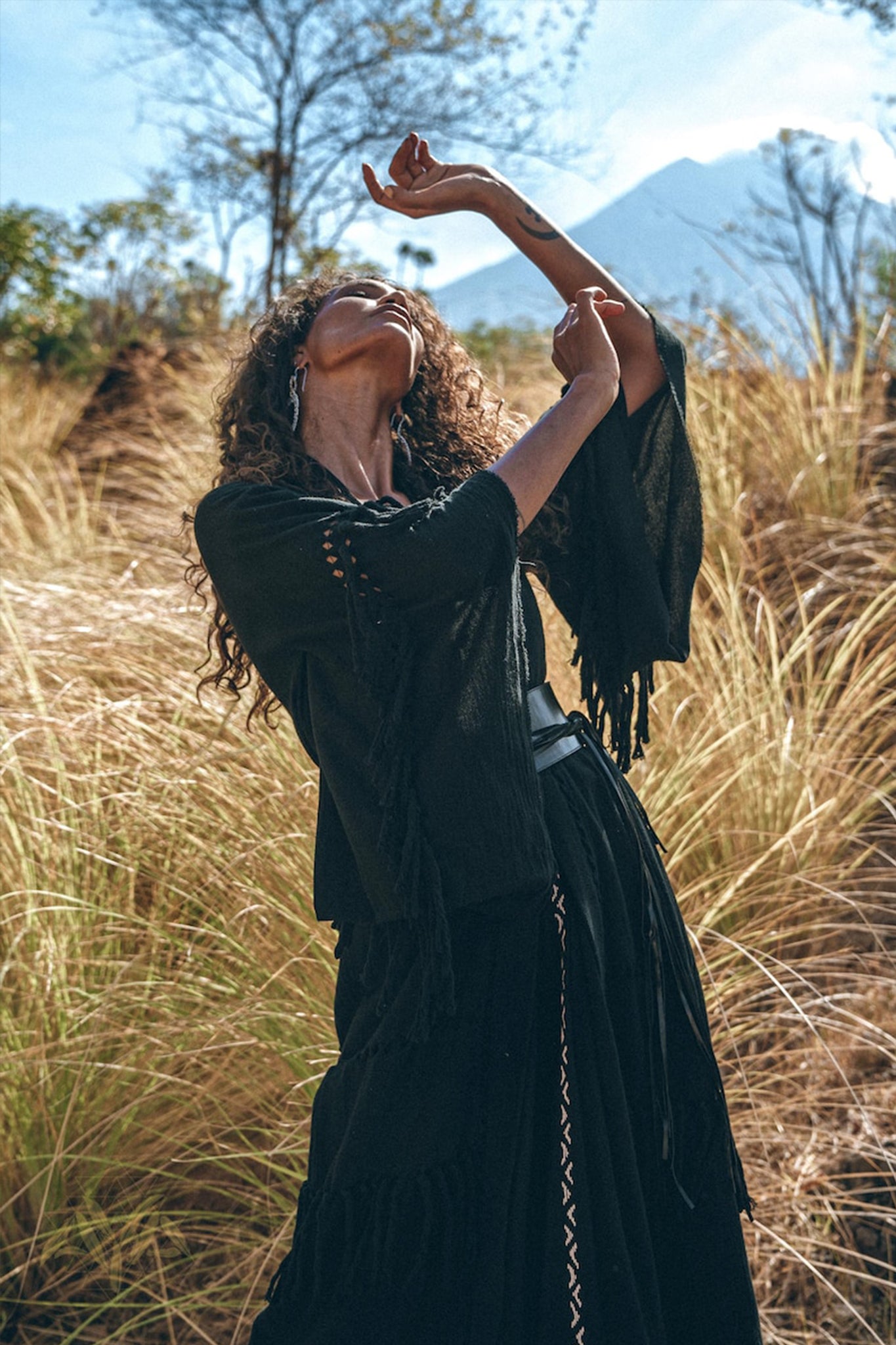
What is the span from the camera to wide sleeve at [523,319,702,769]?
1831 mm

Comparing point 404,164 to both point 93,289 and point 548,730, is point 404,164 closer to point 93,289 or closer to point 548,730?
point 548,730

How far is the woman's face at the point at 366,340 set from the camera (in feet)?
5.77

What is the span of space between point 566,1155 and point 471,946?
0.28 metres

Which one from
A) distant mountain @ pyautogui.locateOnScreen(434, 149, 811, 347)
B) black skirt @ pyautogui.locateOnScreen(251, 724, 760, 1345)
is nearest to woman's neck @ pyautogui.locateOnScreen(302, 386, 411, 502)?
black skirt @ pyautogui.locateOnScreen(251, 724, 760, 1345)

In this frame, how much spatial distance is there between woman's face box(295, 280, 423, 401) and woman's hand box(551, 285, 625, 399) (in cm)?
22

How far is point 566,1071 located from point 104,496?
502 cm

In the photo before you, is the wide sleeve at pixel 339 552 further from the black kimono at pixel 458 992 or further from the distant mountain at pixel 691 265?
the distant mountain at pixel 691 265

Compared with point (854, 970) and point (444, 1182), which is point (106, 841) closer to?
point (444, 1182)

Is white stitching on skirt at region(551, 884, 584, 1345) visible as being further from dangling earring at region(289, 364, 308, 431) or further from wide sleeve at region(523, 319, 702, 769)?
dangling earring at region(289, 364, 308, 431)

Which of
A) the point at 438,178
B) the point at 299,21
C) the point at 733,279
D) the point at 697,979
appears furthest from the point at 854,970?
the point at 299,21

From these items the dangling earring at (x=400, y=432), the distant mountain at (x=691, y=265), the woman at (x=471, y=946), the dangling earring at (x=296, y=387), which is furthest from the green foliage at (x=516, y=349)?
the woman at (x=471, y=946)

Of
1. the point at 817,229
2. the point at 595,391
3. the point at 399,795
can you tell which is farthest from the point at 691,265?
the point at 399,795

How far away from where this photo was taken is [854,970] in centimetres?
323

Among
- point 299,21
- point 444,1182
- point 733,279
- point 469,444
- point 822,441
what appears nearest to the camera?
point 444,1182
